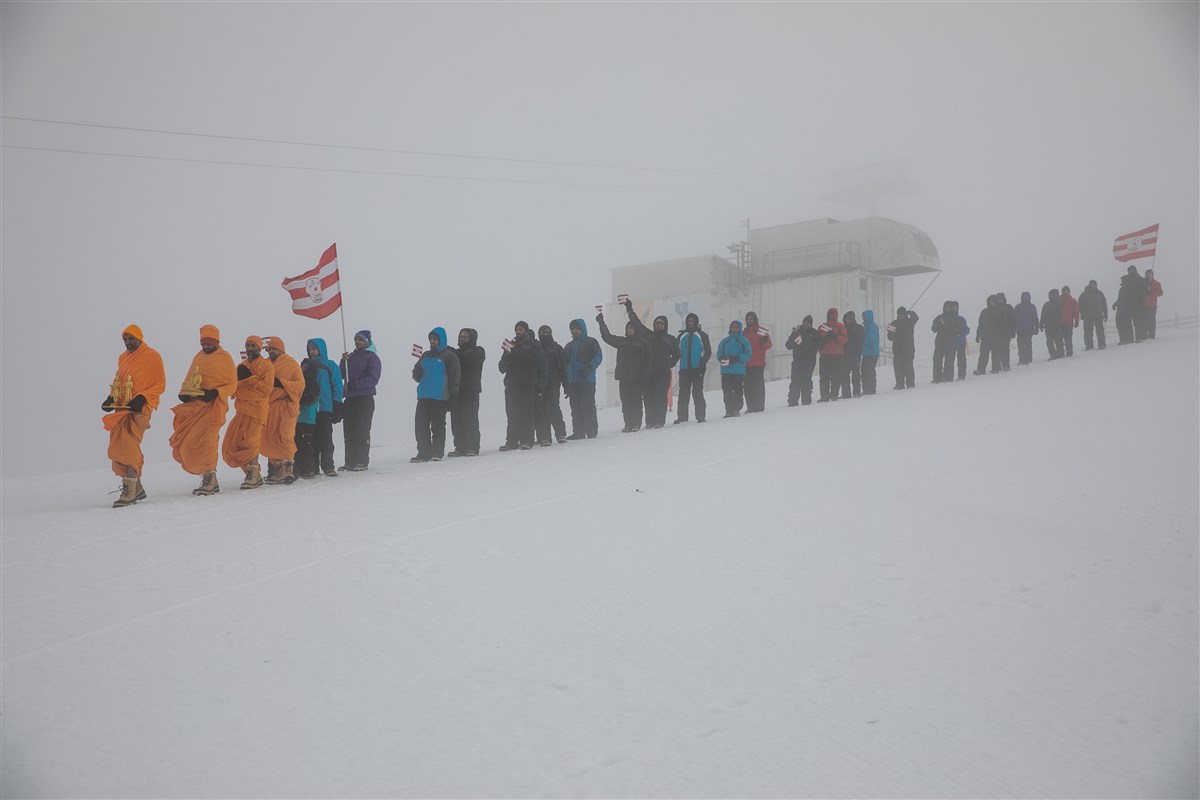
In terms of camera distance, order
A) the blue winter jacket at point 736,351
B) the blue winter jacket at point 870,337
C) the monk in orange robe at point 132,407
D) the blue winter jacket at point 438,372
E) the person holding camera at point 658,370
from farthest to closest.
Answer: the blue winter jacket at point 870,337, the blue winter jacket at point 736,351, the person holding camera at point 658,370, the blue winter jacket at point 438,372, the monk in orange robe at point 132,407

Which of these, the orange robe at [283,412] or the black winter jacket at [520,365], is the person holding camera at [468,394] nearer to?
the black winter jacket at [520,365]

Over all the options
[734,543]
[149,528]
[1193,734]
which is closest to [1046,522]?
[734,543]

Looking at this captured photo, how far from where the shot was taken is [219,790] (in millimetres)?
2912

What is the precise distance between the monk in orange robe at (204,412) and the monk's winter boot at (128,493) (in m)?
0.51

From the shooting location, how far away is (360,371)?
11031mm

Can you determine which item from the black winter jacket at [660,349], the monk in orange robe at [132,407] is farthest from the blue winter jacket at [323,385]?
the black winter jacket at [660,349]

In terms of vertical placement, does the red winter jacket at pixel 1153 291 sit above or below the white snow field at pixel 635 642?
above

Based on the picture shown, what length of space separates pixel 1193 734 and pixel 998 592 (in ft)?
4.64

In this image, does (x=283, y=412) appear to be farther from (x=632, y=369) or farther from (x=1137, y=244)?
(x=1137, y=244)

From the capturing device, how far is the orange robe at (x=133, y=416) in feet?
28.4

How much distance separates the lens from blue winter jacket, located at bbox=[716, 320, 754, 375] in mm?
14500

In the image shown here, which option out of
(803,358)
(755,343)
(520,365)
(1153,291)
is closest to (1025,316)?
(1153,291)

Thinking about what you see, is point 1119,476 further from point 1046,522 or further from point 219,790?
point 219,790

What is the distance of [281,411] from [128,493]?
1827mm
